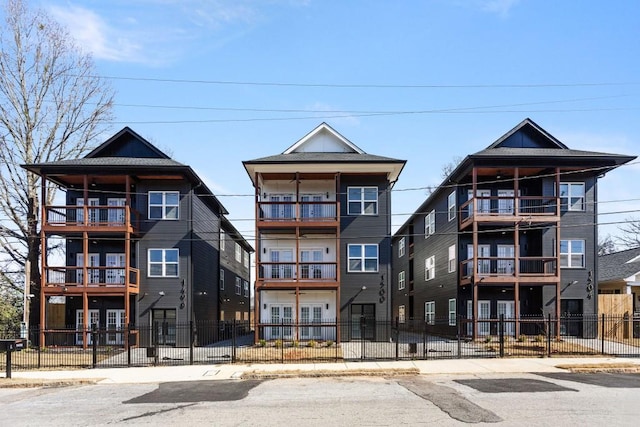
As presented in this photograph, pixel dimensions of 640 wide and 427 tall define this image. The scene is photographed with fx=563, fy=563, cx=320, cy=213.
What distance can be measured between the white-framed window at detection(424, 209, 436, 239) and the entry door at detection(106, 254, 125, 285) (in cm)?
1881

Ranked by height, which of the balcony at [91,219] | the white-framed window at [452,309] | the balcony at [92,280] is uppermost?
the balcony at [91,219]

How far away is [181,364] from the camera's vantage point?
71.7ft

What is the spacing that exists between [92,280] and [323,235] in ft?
39.9

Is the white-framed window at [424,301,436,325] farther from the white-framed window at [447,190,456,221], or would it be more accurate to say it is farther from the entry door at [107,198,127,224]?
the entry door at [107,198,127,224]

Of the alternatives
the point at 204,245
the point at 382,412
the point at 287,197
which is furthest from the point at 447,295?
the point at 382,412

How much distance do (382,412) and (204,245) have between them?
863 inches

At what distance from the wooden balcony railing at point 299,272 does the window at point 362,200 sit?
3248mm

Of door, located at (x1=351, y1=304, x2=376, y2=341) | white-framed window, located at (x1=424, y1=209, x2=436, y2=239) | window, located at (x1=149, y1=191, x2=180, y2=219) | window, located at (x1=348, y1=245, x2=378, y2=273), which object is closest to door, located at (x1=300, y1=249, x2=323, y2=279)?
window, located at (x1=348, y1=245, x2=378, y2=273)

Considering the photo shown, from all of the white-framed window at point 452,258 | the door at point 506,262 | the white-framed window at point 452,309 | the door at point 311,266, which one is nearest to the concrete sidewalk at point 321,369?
the door at point 506,262

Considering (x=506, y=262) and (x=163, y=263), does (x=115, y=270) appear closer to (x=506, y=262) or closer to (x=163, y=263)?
(x=163, y=263)

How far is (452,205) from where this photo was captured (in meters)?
32.8

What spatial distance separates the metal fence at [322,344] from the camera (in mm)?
22250

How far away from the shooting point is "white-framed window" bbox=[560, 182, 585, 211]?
30234mm

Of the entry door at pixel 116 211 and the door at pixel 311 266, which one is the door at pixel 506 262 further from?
the entry door at pixel 116 211
